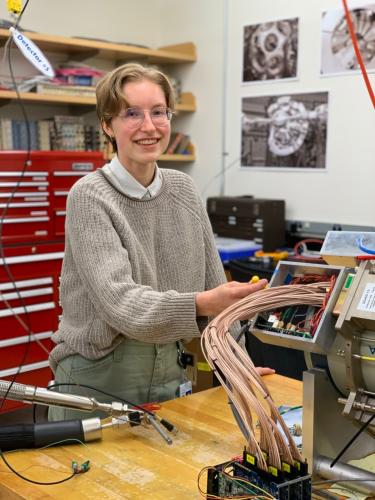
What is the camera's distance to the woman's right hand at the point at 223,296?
116 cm

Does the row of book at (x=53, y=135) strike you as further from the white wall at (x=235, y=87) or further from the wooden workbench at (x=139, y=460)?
the wooden workbench at (x=139, y=460)

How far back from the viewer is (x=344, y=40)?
341cm

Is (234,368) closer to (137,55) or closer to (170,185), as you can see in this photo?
(170,185)

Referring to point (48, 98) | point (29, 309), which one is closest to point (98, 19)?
point (48, 98)

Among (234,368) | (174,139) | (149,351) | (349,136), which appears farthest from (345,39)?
(234,368)

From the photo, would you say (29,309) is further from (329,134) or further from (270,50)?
(270,50)

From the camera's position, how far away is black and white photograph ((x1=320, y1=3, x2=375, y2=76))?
326 centimetres

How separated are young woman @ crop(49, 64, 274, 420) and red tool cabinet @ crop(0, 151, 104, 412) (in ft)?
5.73

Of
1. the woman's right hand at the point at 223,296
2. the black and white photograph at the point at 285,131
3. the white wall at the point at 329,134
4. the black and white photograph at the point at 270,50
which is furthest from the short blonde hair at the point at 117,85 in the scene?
the black and white photograph at the point at 270,50

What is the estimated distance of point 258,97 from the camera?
3900 mm

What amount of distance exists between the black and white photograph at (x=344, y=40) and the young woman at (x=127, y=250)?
203cm

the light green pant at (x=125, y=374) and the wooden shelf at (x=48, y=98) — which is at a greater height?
the wooden shelf at (x=48, y=98)

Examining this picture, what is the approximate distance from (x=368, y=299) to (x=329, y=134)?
2735mm

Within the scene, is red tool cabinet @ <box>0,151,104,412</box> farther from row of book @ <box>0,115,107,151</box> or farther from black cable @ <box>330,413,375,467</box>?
black cable @ <box>330,413,375,467</box>
